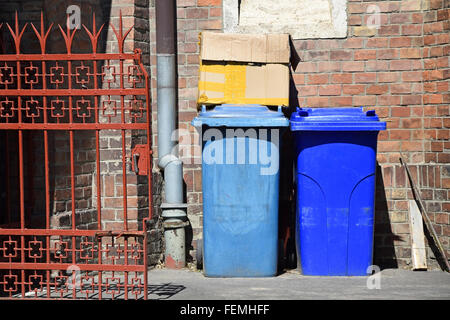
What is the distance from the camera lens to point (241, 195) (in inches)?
250

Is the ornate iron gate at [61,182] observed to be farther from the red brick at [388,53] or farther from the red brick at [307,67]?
the red brick at [388,53]

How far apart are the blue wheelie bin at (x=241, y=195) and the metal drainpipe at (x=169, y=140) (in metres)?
0.74

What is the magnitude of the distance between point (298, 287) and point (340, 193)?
0.90 meters

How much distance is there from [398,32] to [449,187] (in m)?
1.57

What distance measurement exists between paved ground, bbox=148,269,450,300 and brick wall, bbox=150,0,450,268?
0.69m

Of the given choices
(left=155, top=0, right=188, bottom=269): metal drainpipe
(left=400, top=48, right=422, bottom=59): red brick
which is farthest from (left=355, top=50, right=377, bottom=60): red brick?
(left=155, top=0, right=188, bottom=269): metal drainpipe

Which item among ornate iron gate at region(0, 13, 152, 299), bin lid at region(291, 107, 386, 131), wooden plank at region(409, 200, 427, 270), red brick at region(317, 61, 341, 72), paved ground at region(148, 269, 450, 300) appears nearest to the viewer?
paved ground at region(148, 269, 450, 300)

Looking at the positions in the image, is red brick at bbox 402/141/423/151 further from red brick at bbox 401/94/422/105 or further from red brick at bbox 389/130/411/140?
red brick at bbox 401/94/422/105

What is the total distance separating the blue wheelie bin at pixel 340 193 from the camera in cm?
631

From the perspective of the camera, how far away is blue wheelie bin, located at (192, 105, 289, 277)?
6.32 meters

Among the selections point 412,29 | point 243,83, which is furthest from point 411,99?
point 243,83

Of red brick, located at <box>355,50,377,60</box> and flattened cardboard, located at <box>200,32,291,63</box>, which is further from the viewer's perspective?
red brick, located at <box>355,50,377,60</box>

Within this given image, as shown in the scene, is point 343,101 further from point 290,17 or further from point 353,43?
point 290,17

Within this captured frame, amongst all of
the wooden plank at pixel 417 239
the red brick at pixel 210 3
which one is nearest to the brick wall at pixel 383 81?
the red brick at pixel 210 3
